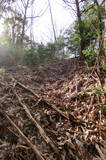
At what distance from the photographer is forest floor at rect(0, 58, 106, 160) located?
1864mm

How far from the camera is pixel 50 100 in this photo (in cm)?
315

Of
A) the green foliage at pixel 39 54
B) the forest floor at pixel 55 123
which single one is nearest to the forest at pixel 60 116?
the forest floor at pixel 55 123

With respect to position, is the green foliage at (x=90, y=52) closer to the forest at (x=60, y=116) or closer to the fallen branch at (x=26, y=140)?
the forest at (x=60, y=116)

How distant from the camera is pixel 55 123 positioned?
2.44 m

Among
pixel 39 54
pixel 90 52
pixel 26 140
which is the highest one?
pixel 39 54

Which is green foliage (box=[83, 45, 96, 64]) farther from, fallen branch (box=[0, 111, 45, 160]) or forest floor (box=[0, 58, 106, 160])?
fallen branch (box=[0, 111, 45, 160])

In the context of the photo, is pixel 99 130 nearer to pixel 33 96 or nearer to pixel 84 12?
pixel 33 96

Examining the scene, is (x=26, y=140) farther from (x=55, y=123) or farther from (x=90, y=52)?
(x=90, y=52)

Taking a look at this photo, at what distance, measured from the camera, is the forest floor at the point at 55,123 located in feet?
6.12

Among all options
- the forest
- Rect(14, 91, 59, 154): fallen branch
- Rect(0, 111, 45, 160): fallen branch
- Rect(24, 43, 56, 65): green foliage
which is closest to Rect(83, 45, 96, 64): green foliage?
the forest

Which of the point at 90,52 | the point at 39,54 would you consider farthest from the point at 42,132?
the point at 39,54

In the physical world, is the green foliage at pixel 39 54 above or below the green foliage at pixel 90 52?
above

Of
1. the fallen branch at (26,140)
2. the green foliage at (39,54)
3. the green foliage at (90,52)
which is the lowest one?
the fallen branch at (26,140)

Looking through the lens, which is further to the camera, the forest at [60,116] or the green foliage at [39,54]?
the green foliage at [39,54]
